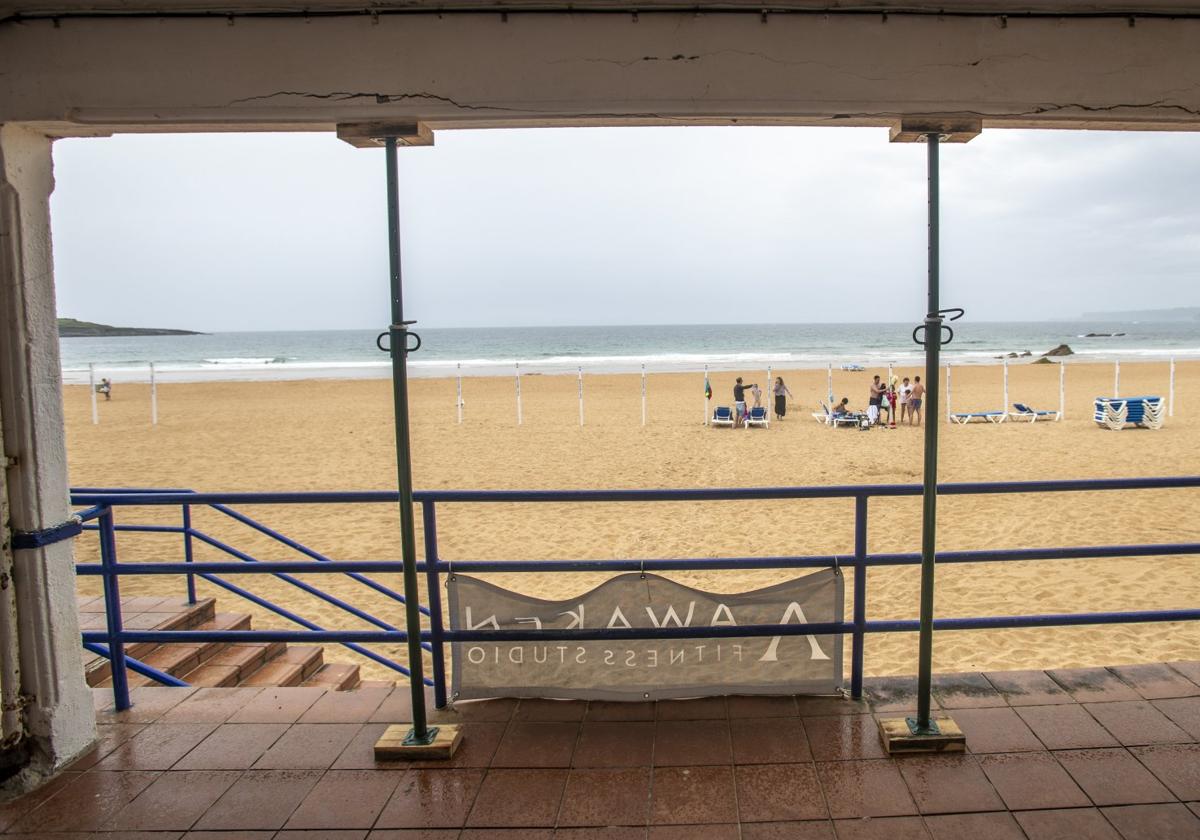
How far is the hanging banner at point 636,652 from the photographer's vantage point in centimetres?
366

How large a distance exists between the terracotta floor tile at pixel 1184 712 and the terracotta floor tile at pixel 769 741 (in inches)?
65.0

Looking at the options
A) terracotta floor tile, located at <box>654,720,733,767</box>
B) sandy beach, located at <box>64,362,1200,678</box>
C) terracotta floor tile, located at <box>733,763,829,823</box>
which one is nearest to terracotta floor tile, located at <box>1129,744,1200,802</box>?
terracotta floor tile, located at <box>733,763,829,823</box>

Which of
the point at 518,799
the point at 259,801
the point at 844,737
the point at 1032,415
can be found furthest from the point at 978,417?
the point at 259,801

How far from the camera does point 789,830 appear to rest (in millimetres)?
2746

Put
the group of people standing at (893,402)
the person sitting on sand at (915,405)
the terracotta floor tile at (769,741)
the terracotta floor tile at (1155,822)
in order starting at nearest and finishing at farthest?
the terracotta floor tile at (1155,822) < the terracotta floor tile at (769,741) < the group of people standing at (893,402) < the person sitting on sand at (915,405)

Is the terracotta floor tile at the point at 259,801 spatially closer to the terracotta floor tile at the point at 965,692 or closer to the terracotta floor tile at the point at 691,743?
the terracotta floor tile at the point at 691,743

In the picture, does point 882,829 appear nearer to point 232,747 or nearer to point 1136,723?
point 1136,723

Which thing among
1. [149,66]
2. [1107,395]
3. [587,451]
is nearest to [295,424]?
[587,451]

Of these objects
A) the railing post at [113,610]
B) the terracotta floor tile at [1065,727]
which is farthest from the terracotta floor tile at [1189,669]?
the railing post at [113,610]

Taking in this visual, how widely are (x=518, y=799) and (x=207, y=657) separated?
9.65 ft

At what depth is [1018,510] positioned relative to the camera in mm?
10000

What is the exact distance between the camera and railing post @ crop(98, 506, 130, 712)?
11.6ft

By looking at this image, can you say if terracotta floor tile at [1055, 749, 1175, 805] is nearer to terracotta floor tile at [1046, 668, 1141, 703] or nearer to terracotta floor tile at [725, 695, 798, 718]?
terracotta floor tile at [1046, 668, 1141, 703]

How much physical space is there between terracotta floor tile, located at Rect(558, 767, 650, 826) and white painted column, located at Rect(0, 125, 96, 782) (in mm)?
2214
